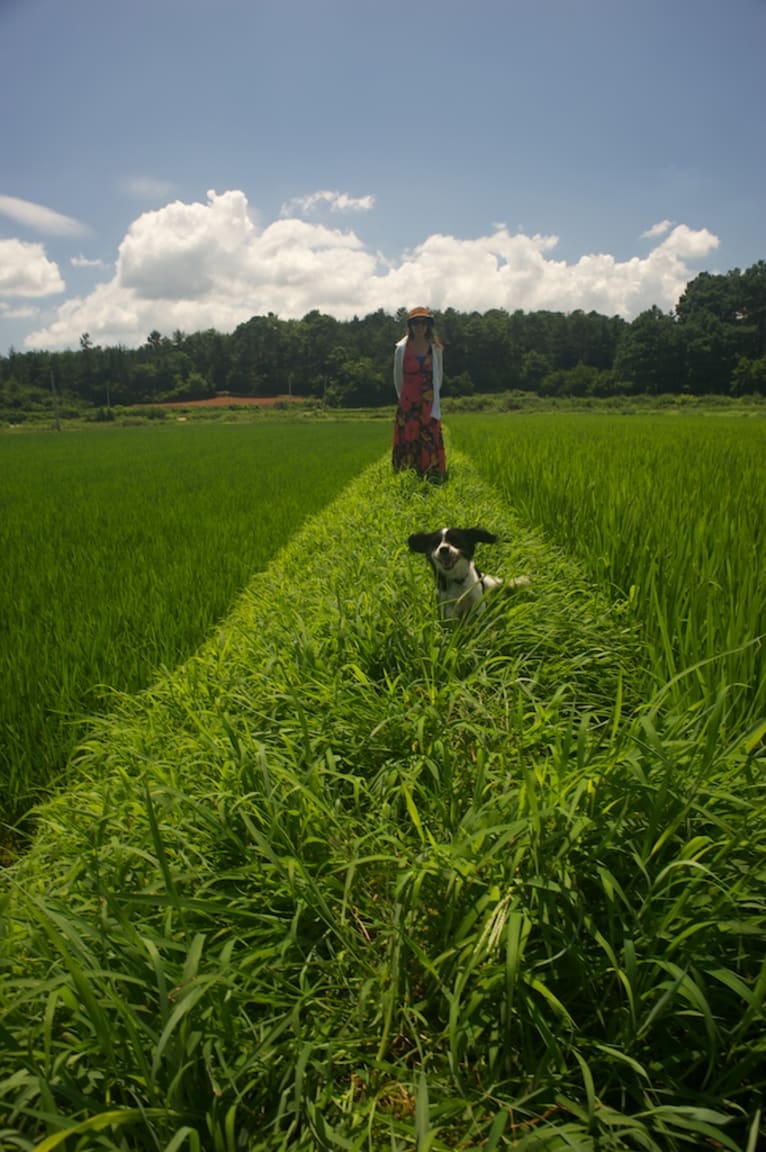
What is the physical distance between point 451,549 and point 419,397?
14.0ft

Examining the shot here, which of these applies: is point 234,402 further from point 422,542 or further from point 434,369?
point 422,542

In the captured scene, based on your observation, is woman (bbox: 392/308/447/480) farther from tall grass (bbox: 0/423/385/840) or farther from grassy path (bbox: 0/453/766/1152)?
grassy path (bbox: 0/453/766/1152)

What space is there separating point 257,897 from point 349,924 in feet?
0.67

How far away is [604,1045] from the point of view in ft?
2.87

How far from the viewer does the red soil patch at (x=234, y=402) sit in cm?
6212

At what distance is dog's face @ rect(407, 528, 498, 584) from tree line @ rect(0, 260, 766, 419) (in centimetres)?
5661

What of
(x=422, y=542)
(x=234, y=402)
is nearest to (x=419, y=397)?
(x=422, y=542)

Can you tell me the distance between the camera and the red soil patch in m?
62.1

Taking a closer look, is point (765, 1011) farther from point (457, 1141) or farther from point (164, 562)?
point (164, 562)

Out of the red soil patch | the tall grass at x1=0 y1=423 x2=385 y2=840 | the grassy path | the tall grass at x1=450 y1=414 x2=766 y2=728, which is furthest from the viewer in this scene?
the red soil patch

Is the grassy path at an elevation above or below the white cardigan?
below

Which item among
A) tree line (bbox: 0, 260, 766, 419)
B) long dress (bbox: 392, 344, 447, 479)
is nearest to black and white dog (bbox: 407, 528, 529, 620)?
long dress (bbox: 392, 344, 447, 479)

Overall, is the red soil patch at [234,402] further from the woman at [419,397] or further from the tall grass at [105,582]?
the woman at [419,397]

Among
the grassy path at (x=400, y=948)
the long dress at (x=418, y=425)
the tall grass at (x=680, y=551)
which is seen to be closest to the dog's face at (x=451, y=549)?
the tall grass at (x=680, y=551)
